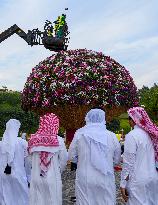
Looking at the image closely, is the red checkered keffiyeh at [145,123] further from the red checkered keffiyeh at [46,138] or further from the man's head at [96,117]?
the red checkered keffiyeh at [46,138]

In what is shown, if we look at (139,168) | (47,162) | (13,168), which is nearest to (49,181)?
(47,162)

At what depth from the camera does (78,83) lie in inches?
440

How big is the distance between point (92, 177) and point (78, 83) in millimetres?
5205

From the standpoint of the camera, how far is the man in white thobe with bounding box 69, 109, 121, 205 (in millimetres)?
6137

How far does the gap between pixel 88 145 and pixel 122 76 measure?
577 centimetres

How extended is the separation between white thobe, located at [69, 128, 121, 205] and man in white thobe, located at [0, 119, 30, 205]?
1366 mm

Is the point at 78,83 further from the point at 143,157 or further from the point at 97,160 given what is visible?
the point at 143,157

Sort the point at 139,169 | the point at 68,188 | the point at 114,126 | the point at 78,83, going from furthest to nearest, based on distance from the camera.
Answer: the point at 114,126 → the point at 78,83 → the point at 68,188 → the point at 139,169

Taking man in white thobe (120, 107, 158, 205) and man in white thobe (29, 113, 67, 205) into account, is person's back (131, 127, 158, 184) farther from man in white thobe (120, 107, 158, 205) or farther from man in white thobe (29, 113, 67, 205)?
man in white thobe (29, 113, 67, 205)

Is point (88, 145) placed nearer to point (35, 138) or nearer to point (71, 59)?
point (35, 138)

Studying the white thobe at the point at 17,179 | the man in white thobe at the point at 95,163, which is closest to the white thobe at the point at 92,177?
the man in white thobe at the point at 95,163

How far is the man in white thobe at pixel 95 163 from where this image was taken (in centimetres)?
614

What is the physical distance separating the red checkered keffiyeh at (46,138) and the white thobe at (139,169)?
44.0 inches

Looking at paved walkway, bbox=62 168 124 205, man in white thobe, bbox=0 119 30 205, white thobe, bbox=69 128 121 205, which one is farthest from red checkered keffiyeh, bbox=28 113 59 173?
paved walkway, bbox=62 168 124 205
